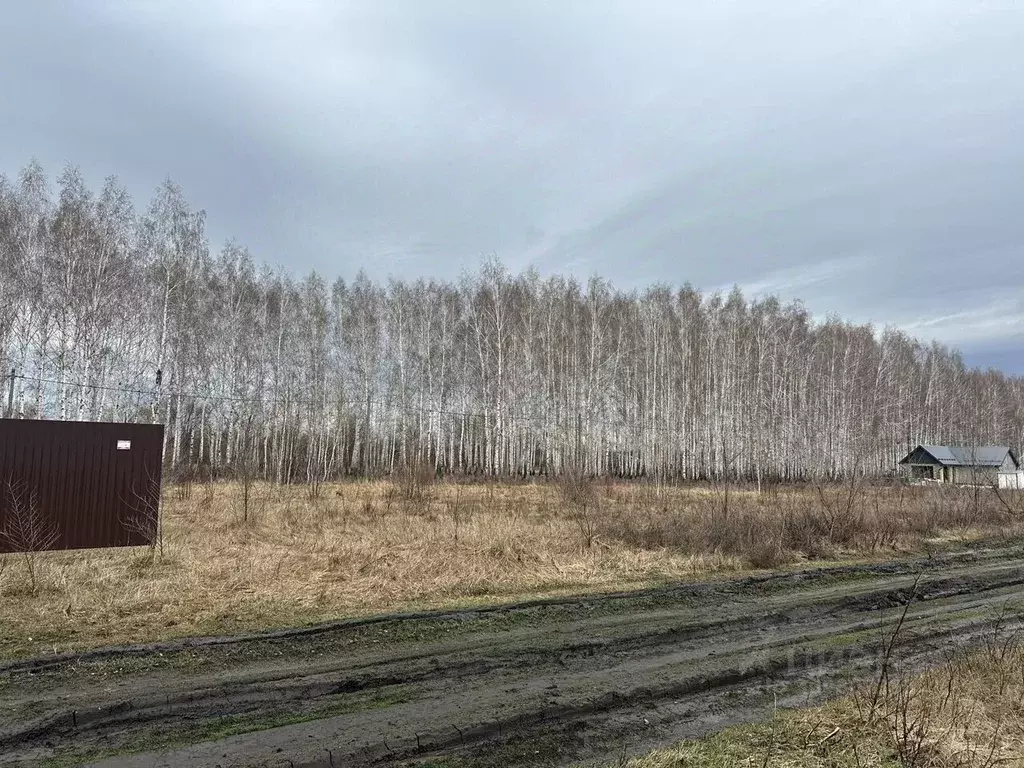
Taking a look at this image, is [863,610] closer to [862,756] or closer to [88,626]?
[862,756]

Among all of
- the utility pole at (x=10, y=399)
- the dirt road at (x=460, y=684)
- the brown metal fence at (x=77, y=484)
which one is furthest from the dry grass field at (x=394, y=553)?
the utility pole at (x=10, y=399)

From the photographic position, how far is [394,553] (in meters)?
11.0

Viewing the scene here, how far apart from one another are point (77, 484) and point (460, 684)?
8.88 metres

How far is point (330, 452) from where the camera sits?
36.4 m

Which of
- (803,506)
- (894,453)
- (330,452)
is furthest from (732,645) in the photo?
(894,453)

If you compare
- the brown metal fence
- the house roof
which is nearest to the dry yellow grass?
the brown metal fence

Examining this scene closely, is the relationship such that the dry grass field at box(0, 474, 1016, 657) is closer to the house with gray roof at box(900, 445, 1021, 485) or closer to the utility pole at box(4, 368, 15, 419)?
the utility pole at box(4, 368, 15, 419)

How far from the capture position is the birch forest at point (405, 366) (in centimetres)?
2138

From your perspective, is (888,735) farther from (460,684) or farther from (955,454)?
(955,454)

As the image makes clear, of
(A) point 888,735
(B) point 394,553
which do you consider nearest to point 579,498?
(B) point 394,553

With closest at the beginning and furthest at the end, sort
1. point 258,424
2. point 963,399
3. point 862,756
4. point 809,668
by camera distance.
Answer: point 862,756, point 809,668, point 258,424, point 963,399

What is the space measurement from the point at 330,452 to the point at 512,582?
28834mm

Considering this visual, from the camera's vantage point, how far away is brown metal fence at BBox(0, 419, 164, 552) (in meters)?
9.85

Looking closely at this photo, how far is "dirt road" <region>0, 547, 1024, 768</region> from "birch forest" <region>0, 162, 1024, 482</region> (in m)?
15.8
